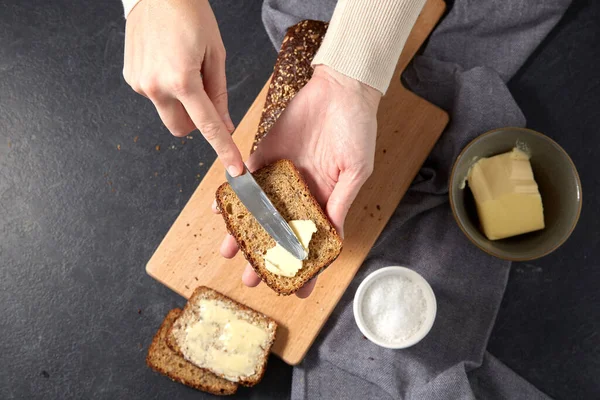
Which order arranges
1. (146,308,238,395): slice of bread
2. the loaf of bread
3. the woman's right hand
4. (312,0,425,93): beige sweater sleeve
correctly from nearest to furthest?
the woman's right hand → (312,0,425,93): beige sweater sleeve → the loaf of bread → (146,308,238,395): slice of bread

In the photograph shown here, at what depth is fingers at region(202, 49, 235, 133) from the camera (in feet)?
5.77

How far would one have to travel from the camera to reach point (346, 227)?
2330mm

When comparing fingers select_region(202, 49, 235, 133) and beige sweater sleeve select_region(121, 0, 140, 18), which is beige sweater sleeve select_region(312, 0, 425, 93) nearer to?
fingers select_region(202, 49, 235, 133)

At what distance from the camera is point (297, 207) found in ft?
6.70

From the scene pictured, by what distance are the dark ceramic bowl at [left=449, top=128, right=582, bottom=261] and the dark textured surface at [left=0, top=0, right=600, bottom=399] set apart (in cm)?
32

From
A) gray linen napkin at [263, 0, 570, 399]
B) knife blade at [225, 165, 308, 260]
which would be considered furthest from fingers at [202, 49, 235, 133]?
gray linen napkin at [263, 0, 570, 399]

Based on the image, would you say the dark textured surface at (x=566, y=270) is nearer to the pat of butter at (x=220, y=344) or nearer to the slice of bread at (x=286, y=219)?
the slice of bread at (x=286, y=219)

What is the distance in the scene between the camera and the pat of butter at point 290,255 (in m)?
1.95

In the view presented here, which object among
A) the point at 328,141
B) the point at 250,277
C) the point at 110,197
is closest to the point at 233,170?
the point at 328,141

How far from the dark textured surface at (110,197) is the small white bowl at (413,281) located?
1.54 feet

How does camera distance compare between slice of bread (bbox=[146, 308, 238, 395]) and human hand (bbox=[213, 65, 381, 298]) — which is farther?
slice of bread (bbox=[146, 308, 238, 395])

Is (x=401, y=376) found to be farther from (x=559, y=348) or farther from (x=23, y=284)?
(x=23, y=284)

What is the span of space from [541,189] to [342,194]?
93 cm

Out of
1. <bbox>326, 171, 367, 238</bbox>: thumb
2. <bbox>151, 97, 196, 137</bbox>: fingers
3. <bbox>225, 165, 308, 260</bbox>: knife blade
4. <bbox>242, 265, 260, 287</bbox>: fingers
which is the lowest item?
<bbox>242, 265, 260, 287</bbox>: fingers
